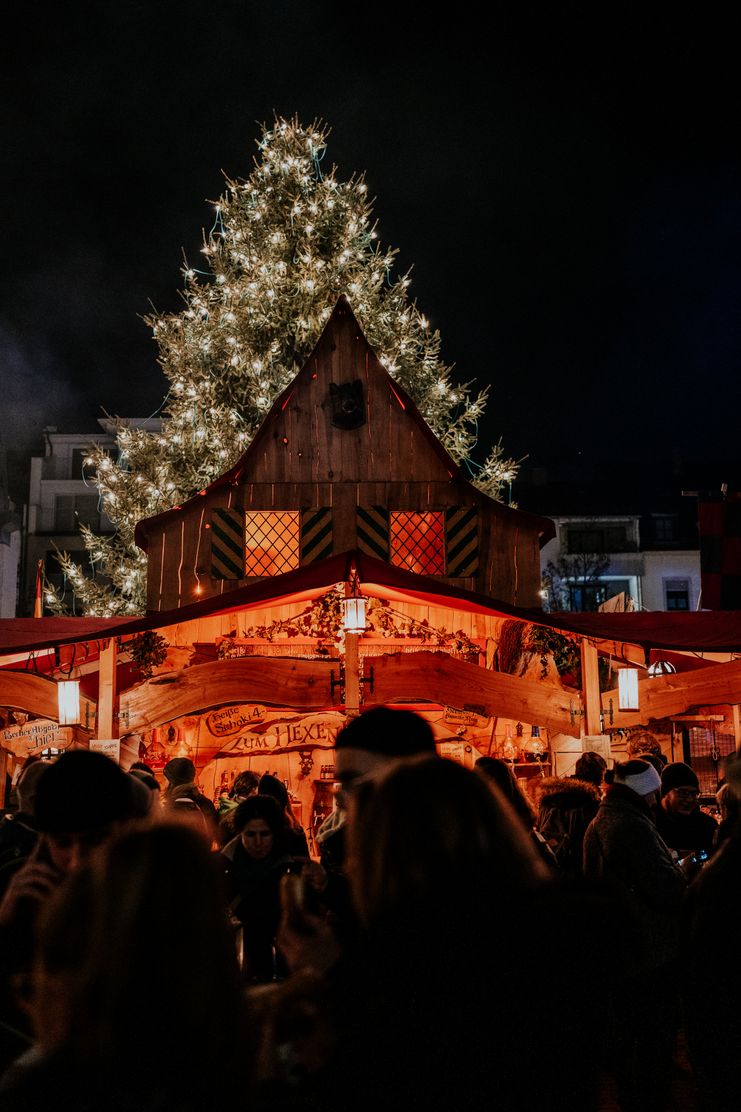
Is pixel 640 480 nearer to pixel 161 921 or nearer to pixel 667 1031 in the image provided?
pixel 667 1031

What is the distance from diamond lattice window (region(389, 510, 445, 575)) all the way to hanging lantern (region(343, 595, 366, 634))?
5.95 metres

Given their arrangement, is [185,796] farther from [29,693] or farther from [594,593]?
[594,593]

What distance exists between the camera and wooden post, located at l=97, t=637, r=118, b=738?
11.5m

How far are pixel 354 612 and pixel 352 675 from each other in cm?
69

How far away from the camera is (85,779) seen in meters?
3.40

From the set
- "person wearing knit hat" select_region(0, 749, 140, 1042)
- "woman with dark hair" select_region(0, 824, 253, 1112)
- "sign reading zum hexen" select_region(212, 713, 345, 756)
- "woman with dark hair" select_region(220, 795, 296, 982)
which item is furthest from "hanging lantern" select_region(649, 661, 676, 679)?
"woman with dark hair" select_region(0, 824, 253, 1112)

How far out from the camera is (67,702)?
1147 centimetres

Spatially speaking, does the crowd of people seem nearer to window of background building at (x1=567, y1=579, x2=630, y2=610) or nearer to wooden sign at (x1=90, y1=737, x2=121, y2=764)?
wooden sign at (x1=90, y1=737, x2=121, y2=764)

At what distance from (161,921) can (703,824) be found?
22.5 ft

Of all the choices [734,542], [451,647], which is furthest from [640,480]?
[451,647]

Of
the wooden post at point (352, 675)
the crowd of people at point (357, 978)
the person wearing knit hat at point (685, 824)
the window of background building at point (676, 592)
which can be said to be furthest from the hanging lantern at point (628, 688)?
the window of background building at point (676, 592)

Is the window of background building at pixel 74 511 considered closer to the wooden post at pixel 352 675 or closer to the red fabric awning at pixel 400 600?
the red fabric awning at pixel 400 600

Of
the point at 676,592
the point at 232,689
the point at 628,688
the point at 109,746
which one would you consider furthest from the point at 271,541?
the point at 676,592

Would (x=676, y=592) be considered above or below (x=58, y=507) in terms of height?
below
